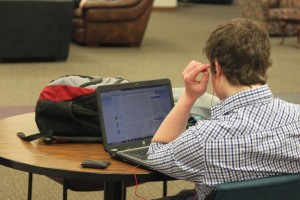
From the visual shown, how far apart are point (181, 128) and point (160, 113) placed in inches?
11.9

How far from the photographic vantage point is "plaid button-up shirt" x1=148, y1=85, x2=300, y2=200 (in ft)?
6.85

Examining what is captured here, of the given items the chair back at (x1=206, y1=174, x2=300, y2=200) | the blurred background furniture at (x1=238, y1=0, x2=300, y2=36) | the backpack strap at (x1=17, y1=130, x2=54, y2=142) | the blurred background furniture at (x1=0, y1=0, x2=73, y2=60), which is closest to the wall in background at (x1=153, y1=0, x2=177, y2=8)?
the blurred background furniture at (x1=238, y1=0, x2=300, y2=36)

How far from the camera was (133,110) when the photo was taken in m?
2.57

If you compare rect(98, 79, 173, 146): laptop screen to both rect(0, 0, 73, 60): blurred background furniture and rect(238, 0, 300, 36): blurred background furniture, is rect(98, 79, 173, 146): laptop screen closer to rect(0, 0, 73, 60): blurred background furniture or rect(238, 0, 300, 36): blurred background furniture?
rect(0, 0, 73, 60): blurred background furniture

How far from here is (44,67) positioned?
7875 mm

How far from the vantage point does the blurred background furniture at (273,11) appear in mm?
10641

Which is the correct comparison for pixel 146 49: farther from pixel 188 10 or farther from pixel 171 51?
pixel 188 10

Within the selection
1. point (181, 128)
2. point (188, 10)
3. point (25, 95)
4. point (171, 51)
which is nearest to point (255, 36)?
point (181, 128)

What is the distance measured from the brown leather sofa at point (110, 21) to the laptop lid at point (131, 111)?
6.65 metres

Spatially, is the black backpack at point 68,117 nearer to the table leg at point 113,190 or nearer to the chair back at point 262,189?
the table leg at point 113,190

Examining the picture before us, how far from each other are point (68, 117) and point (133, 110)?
0.25 meters

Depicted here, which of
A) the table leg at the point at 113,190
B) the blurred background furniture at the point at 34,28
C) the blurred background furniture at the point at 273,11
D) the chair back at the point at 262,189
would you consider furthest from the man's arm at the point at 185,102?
the blurred background furniture at the point at 273,11

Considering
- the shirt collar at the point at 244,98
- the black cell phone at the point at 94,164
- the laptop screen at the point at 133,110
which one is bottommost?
the black cell phone at the point at 94,164

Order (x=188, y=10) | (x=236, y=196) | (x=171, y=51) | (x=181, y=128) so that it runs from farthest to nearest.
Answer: (x=188, y=10)
(x=171, y=51)
(x=181, y=128)
(x=236, y=196)
